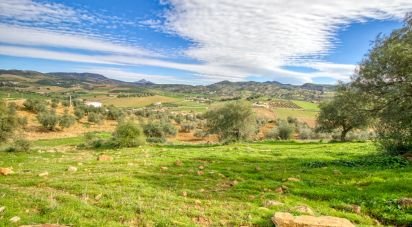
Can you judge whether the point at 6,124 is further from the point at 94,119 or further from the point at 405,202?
the point at 405,202

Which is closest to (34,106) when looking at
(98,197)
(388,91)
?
(98,197)

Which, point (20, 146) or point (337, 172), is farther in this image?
point (20, 146)

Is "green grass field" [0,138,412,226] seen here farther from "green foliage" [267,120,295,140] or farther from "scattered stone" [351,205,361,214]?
"green foliage" [267,120,295,140]

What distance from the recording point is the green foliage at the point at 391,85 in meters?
21.5

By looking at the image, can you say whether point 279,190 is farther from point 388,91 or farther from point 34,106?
point 34,106

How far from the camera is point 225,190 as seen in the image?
17.0 meters

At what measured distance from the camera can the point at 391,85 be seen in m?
23.2

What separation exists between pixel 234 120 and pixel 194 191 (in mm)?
42019

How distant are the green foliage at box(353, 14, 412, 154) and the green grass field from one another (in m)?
2.16

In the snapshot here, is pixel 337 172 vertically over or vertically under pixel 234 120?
over

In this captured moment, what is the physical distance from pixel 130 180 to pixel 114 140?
82.7 ft

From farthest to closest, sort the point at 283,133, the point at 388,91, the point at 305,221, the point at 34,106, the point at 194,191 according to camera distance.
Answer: the point at 34,106, the point at 283,133, the point at 388,91, the point at 194,191, the point at 305,221

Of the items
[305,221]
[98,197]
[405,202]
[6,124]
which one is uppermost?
[305,221]

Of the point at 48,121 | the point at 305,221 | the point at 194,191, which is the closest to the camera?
the point at 305,221
